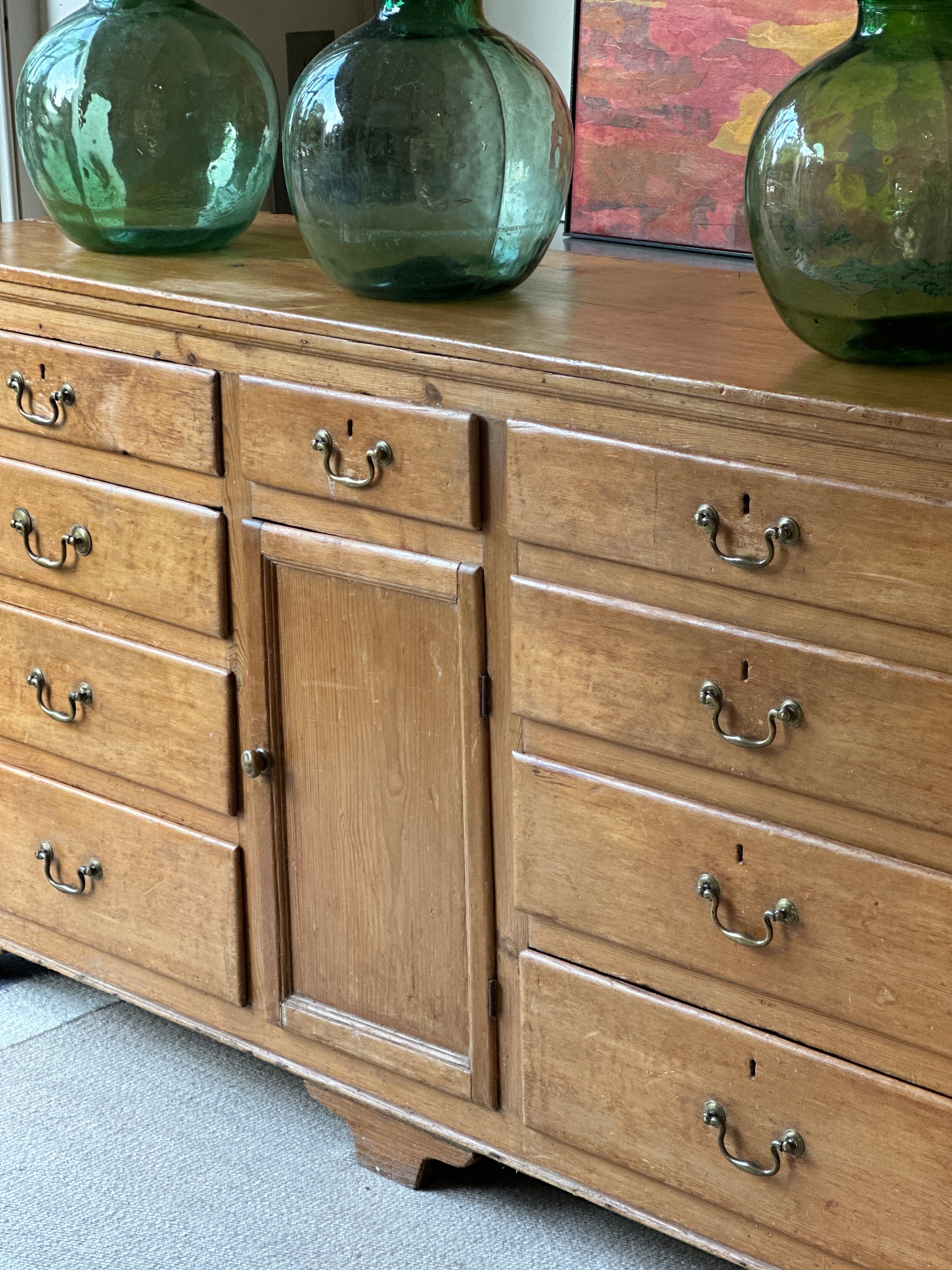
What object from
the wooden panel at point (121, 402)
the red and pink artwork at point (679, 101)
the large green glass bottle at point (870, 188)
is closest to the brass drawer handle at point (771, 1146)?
the large green glass bottle at point (870, 188)

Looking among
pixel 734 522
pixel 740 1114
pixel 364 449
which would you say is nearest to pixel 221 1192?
pixel 740 1114

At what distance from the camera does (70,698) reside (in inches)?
67.4

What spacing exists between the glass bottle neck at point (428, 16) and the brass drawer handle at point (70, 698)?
30.1 inches

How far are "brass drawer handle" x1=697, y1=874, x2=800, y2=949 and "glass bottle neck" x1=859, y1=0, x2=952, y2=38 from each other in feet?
2.27

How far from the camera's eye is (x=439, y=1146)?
1.60 meters

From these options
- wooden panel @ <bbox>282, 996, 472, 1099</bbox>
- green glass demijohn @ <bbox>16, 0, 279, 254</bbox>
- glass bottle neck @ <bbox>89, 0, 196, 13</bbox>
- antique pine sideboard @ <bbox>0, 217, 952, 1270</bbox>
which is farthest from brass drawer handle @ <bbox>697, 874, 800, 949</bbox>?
glass bottle neck @ <bbox>89, 0, 196, 13</bbox>

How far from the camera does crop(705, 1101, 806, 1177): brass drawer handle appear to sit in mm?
1300

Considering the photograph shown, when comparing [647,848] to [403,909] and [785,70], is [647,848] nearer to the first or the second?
[403,909]

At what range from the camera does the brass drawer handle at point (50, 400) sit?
1601 millimetres

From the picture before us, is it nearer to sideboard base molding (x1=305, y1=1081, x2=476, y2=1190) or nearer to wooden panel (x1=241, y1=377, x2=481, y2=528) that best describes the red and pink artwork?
wooden panel (x1=241, y1=377, x2=481, y2=528)

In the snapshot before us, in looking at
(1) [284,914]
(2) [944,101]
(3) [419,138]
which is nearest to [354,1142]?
(1) [284,914]

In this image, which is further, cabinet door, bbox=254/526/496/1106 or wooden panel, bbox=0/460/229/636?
wooden panel, bbox=0/460/229/636

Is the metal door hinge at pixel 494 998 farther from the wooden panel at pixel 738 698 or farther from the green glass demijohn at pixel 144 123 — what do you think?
the green glass demijohn at pixel 144 123

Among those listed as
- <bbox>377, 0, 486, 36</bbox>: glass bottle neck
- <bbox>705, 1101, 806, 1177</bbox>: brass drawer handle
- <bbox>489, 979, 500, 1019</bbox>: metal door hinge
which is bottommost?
<bbox>705, 1101, 806, 1177</bbox>: brass drawer handle
